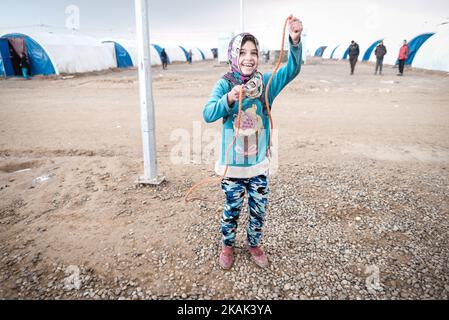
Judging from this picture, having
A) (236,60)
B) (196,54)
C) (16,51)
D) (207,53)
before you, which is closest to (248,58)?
(236,60)

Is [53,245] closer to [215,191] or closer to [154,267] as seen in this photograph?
[154,267]

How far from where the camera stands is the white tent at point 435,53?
1677 cm

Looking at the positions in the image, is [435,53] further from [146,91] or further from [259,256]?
[259,256]

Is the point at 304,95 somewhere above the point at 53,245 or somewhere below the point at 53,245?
above

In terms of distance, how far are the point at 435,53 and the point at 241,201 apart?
70.0ft

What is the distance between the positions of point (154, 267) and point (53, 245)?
3.63 feet

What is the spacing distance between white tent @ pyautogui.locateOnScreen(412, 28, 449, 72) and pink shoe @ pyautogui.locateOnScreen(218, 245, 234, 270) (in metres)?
20.0

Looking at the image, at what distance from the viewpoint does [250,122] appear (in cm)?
219

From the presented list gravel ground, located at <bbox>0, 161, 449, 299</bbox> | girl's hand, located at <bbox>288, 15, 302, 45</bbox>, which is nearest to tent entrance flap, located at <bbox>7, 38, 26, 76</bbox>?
gravel ground, located at <bbox>0, 161, 449, 299</bbox>

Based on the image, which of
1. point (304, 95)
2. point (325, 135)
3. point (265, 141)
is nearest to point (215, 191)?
point (265, 141)

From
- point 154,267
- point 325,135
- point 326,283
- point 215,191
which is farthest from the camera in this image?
point 325,135

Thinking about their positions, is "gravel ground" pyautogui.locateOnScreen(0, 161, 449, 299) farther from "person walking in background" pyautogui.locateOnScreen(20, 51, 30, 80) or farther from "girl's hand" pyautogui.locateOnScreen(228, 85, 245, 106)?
"person walking in background" pyautogui.locateOnScreen(20, 51, 30, 80)

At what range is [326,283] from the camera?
2.30m
